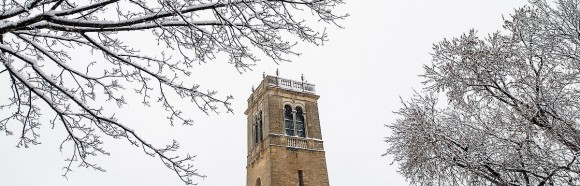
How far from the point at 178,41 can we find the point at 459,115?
219 inches

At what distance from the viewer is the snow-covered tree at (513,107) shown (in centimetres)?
585

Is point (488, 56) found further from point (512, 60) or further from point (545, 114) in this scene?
point (545, 114)

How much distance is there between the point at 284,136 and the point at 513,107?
17210mm

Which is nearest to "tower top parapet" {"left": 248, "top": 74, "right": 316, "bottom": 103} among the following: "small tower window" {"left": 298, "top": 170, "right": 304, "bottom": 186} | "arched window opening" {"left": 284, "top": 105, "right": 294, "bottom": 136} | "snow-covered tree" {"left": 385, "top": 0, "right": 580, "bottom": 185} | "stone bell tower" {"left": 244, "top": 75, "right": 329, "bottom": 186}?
"stone bell tower" {"left": 244, "top": 75, "right": 329, "bottom": 186}

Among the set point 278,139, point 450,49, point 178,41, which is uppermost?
point 278,139

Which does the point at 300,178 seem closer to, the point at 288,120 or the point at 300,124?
the point at 300,124

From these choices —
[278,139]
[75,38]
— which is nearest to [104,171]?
[75,38]

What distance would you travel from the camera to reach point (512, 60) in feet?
21.7

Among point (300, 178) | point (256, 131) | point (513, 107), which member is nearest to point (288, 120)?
point (256, 131)

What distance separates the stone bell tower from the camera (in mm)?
22094

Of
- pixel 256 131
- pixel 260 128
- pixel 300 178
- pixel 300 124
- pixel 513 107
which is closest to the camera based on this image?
pixel 513 107

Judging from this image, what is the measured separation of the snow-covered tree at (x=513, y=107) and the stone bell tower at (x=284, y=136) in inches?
580

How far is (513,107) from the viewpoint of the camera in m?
6.41

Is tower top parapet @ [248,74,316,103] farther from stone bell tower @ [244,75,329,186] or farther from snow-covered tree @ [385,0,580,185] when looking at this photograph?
snow-covered tree @ [385,0,580,185]
